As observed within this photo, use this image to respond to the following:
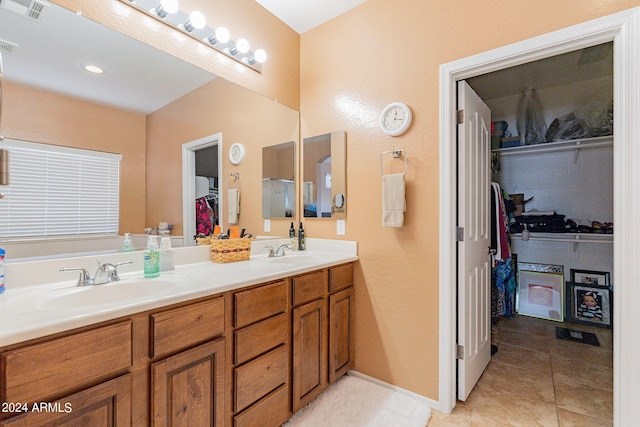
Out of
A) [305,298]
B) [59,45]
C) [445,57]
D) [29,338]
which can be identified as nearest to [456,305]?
[305,298]

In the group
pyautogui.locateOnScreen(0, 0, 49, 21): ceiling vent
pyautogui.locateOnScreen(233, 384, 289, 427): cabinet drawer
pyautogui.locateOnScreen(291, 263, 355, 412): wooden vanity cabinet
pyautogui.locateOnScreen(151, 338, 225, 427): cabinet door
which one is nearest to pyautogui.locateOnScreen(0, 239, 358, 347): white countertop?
pyautogui.locateOnScreen(291, 263, 355, 412): wooden vanity cabinet

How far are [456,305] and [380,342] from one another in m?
0.58

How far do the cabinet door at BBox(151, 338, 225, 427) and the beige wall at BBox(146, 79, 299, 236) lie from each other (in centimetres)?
85

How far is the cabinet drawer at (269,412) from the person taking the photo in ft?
4.47

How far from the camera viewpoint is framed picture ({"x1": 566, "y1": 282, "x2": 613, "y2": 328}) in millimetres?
2941

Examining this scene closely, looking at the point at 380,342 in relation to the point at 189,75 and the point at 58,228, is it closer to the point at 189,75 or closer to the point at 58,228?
the point at 58,228

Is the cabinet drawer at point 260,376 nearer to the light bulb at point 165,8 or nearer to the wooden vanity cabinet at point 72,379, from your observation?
the wooden vanity cabinet at point 72,379

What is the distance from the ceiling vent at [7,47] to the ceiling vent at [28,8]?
5.1 inches

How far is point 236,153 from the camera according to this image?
2.15 meters

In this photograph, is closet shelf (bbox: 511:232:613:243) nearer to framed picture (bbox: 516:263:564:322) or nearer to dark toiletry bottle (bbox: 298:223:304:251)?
framed picture (bbox: 516:263:564:322)

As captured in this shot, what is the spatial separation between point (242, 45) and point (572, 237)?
358cm

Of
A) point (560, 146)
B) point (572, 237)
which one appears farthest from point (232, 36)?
point (572, 237)

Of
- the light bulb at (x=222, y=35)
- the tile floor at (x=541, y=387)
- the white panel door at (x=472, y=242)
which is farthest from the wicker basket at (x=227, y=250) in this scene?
the tile floor at (x=541, y=387)
